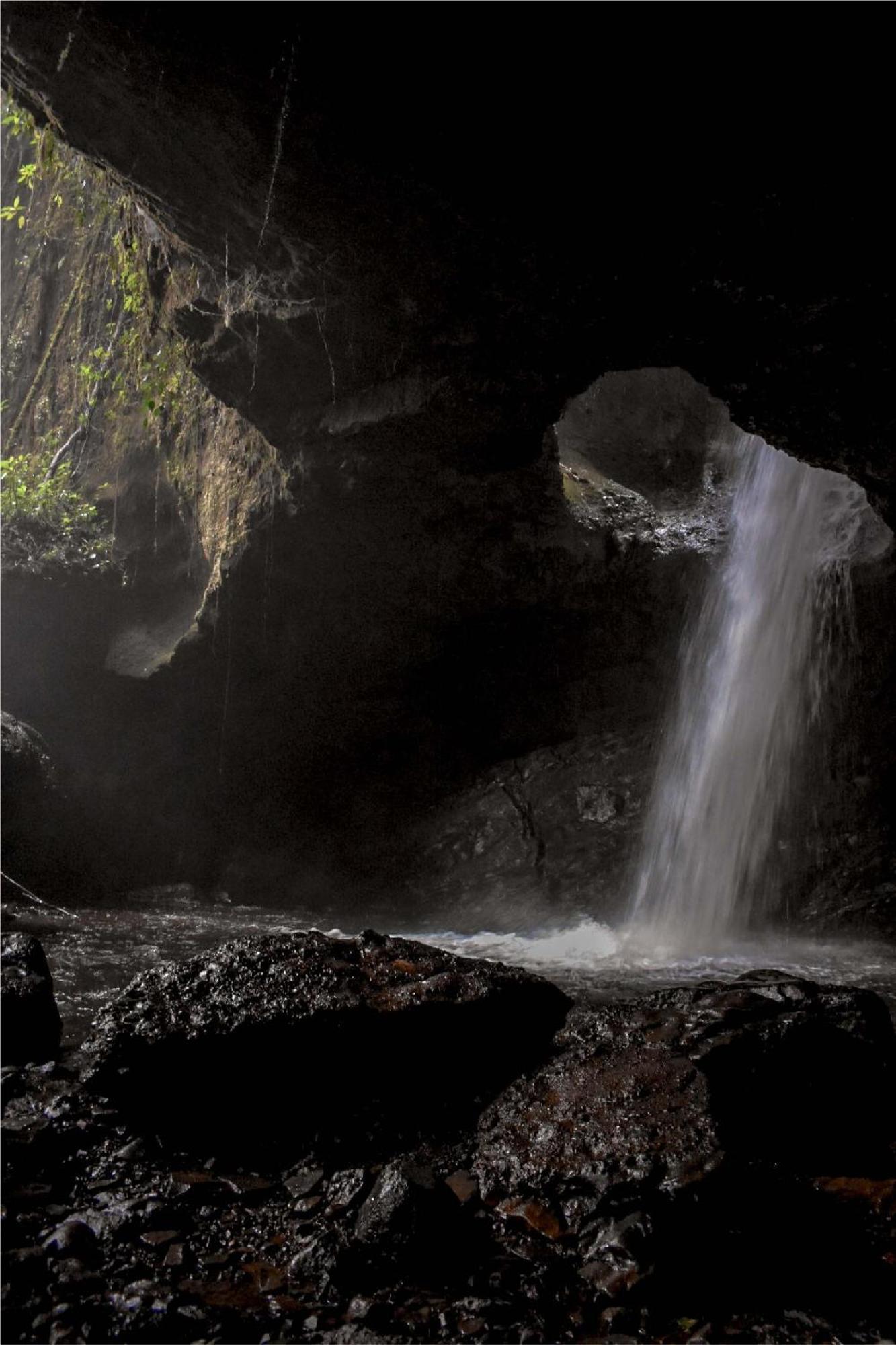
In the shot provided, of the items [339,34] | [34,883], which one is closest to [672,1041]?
[339,34]

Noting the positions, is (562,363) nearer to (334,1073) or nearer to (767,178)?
(767,178)

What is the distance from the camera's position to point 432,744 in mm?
11125

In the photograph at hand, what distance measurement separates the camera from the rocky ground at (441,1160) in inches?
83.0

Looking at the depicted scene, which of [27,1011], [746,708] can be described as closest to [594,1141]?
[27,1011]

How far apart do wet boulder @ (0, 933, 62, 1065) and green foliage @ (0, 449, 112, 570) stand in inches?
318

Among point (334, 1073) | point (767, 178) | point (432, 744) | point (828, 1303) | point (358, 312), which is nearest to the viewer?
point (828, 1303)

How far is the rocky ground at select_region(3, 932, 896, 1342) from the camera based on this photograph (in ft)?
6.91

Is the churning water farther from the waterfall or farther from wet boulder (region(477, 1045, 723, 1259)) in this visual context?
wet boulder (region(477, 1045, 723, 1259))

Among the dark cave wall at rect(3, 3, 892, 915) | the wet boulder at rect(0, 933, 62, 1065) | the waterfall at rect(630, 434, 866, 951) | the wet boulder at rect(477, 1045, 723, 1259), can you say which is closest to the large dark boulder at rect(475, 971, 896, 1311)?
the wet boulder at rect(477, 1045, 723, 1259)

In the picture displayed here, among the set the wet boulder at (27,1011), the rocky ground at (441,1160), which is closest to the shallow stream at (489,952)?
the wet boulder at (27,1011)

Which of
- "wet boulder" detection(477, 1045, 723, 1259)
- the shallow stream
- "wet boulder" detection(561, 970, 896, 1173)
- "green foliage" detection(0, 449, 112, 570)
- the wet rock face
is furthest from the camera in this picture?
"green foliage" detection(0, 449, 112, 570)

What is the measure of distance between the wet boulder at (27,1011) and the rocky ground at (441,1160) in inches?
1.2

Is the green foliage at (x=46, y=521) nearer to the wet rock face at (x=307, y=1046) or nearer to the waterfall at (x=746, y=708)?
the waterfall at (x=746, y=708)

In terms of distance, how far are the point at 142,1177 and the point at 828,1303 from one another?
2.12 metres
